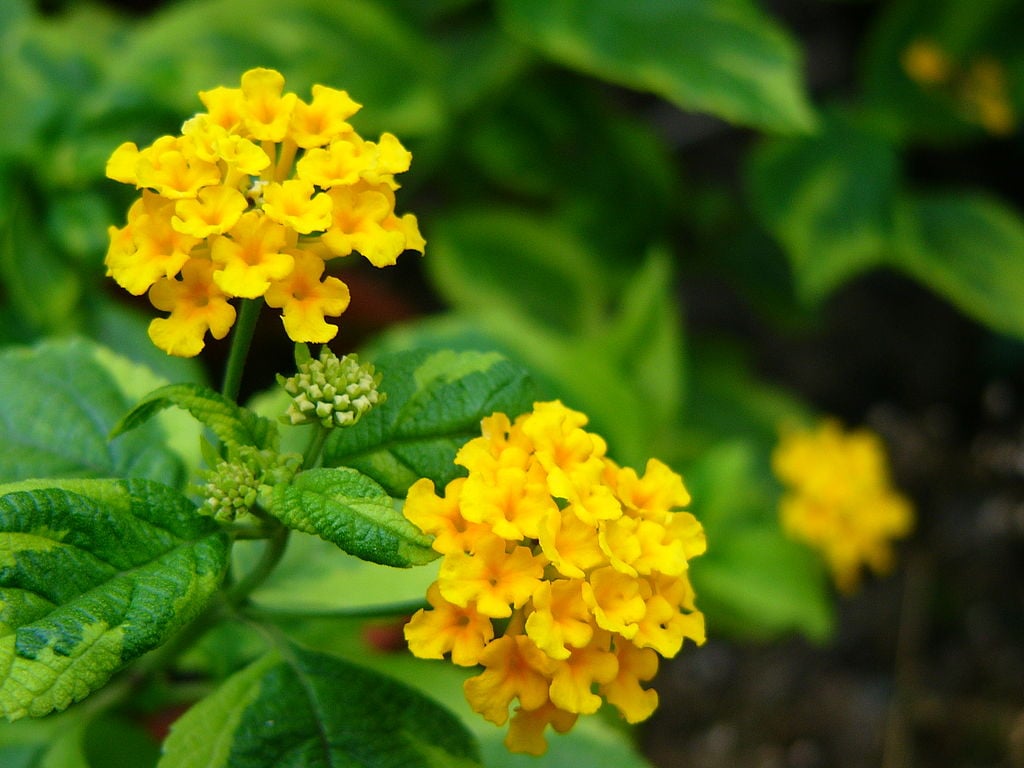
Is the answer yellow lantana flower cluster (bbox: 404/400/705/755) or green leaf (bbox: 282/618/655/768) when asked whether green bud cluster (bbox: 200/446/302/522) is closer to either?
yellow lantana flower cluster (bbox: 404/400/705/755)

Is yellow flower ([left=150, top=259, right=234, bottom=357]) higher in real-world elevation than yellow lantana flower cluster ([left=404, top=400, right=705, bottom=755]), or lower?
higher

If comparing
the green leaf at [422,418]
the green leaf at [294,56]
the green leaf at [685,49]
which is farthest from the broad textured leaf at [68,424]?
the green leaf at [685,49]

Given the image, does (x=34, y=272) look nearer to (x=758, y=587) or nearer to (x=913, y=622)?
(x=758, y=587)

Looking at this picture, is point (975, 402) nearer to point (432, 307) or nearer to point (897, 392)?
point (897, 392)

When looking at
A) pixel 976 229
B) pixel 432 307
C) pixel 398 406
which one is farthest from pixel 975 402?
pixel 398 406

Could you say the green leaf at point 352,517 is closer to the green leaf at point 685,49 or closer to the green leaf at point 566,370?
the green leaf at point 566,370

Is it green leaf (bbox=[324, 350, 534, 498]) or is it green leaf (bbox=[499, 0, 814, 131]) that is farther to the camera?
green leaf (bbox=[499, 0, 814, 131])

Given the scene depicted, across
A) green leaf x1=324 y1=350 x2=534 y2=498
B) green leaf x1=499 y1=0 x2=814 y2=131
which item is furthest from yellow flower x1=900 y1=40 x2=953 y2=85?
green leaf x1=324 y1=350 x2=534 y2=498
